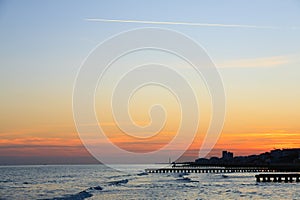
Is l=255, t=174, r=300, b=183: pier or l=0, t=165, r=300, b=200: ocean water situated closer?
l=0, t=165, r=300, b=200: ocean water

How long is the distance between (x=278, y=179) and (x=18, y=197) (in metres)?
36.5

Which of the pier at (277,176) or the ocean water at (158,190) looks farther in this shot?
the pier at (277,176)

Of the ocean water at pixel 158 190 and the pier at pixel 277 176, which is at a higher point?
the pier at pixel 277 176

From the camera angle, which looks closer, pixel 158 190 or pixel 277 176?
pixel 158 190

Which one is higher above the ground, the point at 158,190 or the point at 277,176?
the point at 277,176

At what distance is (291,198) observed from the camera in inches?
1757

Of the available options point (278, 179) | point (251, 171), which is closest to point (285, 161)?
point (251, 171)

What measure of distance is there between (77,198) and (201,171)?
8594 centimetres

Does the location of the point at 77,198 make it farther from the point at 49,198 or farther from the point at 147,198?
the point at 147,198

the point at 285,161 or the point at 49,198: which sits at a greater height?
the point at 285,161

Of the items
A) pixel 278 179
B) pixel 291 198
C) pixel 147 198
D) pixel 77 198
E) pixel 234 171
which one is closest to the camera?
pixel 291 198

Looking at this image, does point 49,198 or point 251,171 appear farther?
point 251,171

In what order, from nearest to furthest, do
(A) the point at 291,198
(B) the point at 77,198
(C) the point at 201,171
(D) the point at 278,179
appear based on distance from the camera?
(A) the point at 291,198, (B) the point at 77,198, (D) the point at 278,179, (C) the point at 201,171

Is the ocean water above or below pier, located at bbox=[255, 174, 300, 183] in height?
below
